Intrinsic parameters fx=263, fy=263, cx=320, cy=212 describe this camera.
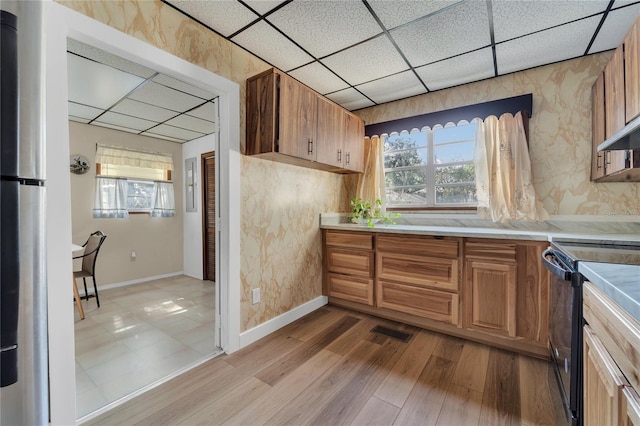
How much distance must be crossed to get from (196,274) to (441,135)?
165 inches

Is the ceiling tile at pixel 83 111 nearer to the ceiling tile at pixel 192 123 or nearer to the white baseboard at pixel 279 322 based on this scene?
the ceiling tile at pixel 192 123

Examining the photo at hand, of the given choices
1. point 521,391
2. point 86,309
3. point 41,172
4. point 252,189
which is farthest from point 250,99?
point 86,309

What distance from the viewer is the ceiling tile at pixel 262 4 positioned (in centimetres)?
164

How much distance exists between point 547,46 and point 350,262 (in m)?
2.49

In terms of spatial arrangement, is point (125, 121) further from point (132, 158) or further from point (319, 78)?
point (319, 78)

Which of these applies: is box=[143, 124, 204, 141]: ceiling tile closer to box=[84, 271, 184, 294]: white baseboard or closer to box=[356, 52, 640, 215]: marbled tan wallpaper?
box=[84, 271, 184, 294]: white baseboard

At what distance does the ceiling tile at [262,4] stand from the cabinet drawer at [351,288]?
2.40 meters

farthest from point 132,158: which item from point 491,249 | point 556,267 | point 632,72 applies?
point 632,72

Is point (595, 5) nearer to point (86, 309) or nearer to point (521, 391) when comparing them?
point (521, 391)

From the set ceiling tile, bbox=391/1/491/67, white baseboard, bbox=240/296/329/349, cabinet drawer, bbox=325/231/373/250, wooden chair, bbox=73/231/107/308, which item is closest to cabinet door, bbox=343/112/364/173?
cabinet drawer, bbox=325/231/373/250

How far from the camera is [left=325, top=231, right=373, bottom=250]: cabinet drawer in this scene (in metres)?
2.71

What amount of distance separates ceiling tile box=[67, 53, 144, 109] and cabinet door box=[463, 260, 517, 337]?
3.40 m

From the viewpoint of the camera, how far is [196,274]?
4418mm

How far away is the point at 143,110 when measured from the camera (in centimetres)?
311
